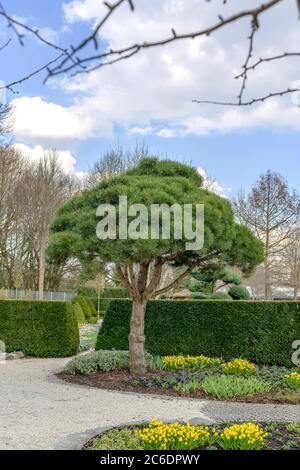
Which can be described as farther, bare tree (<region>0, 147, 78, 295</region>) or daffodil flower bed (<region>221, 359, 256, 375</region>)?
bare tree (<region>0, 147, 78, 295</region>)

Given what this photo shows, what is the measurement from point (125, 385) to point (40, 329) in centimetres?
419

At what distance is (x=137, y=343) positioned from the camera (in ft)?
27.9

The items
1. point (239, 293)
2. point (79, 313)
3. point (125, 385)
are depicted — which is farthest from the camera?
point (79, 313)

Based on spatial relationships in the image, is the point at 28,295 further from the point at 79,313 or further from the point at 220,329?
the point at 220,329

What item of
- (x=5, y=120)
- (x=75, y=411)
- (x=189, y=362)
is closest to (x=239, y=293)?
(x=189, y=362)

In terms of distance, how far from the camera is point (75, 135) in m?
12.8

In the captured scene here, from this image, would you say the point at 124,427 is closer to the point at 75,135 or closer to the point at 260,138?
the point at 260,138

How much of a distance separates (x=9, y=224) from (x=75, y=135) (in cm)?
1332

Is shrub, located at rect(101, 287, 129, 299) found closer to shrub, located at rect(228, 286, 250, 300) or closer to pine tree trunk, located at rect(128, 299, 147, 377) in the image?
shrub, located at rect(228, 286, 250, 300)

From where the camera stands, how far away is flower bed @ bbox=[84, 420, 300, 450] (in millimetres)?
4043

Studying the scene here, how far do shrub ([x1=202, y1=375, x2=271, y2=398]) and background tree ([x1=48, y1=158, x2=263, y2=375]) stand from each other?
4.79 ft

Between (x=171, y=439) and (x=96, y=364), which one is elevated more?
(x=171, y=439)

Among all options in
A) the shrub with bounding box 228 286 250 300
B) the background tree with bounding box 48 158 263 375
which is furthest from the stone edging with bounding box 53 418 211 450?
the shrub with bounding box 228 286 250 300

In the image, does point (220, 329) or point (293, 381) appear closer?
point (293, 381)
